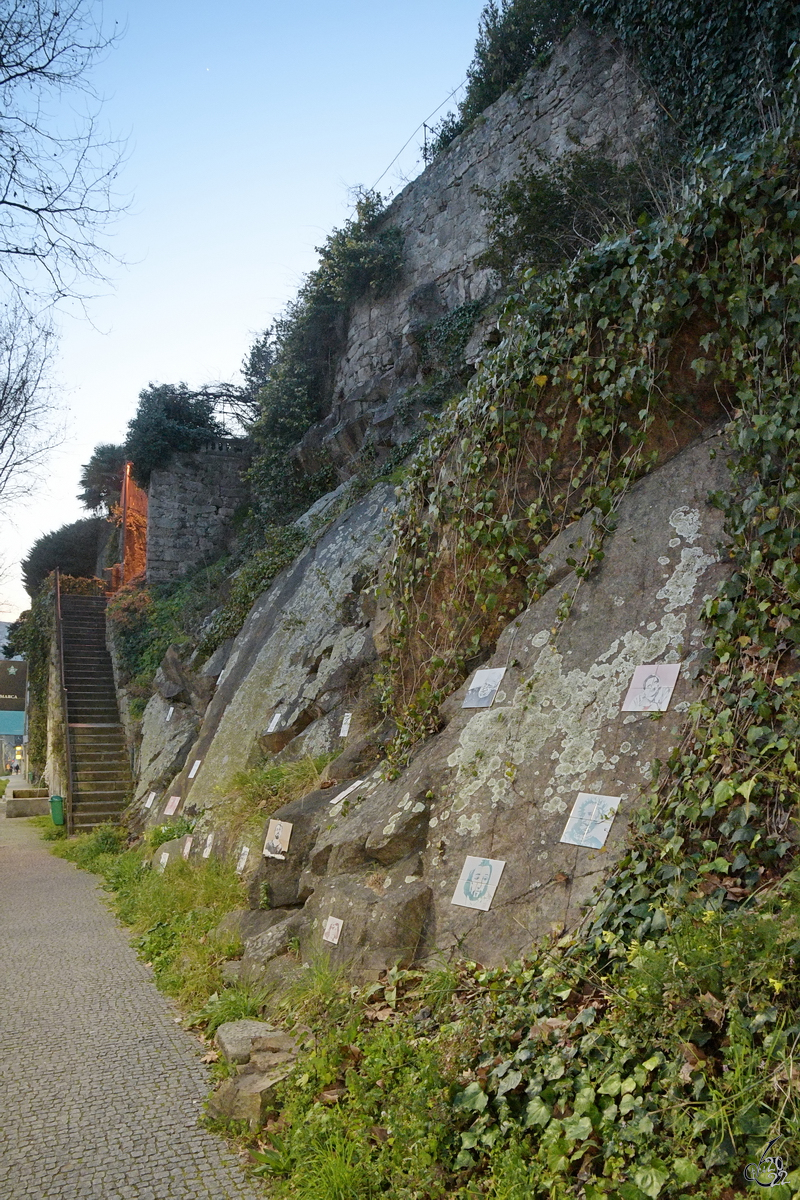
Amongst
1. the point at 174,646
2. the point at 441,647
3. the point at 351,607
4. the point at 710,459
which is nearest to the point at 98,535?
the point at 174,646

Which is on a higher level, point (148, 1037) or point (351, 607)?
point (351, 607)

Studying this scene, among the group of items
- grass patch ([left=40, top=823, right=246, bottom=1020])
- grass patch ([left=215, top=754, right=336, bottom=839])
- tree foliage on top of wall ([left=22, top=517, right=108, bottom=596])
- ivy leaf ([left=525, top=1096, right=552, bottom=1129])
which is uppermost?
tree foliage on top of wall ([left=22, top=517, right=108, bottom=596])

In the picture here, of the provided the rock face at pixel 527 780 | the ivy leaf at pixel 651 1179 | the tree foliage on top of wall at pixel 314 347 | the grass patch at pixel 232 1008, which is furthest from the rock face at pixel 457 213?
the ivy leaf at pixel 651 1179

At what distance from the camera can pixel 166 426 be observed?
19.5 metres

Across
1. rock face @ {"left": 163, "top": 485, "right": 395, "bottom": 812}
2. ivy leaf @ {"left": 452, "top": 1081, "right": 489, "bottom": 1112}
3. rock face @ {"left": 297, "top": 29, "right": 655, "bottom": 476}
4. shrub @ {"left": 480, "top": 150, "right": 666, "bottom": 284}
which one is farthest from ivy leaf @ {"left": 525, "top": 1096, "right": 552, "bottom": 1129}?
rock face @ {"left": 297, "top": 29, "right": 655, "bottom": 476}

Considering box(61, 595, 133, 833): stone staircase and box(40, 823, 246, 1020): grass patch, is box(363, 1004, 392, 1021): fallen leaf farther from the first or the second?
box(61, 595, 133, 833): stone staircase

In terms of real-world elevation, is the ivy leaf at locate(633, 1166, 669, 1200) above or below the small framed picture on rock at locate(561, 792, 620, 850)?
below

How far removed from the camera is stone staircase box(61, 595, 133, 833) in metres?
13.9

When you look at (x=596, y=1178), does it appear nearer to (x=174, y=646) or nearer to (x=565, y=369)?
(x=565, y=369)

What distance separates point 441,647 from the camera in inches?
223

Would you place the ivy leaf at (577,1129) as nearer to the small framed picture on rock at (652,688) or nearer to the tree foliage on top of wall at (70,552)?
the small framed picture on rock at (652,688)

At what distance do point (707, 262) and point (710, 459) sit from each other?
103 cm

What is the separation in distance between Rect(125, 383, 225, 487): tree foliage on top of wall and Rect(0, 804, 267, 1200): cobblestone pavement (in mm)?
→ 14401

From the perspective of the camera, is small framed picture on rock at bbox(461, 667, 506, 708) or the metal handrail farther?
the metal handrail
